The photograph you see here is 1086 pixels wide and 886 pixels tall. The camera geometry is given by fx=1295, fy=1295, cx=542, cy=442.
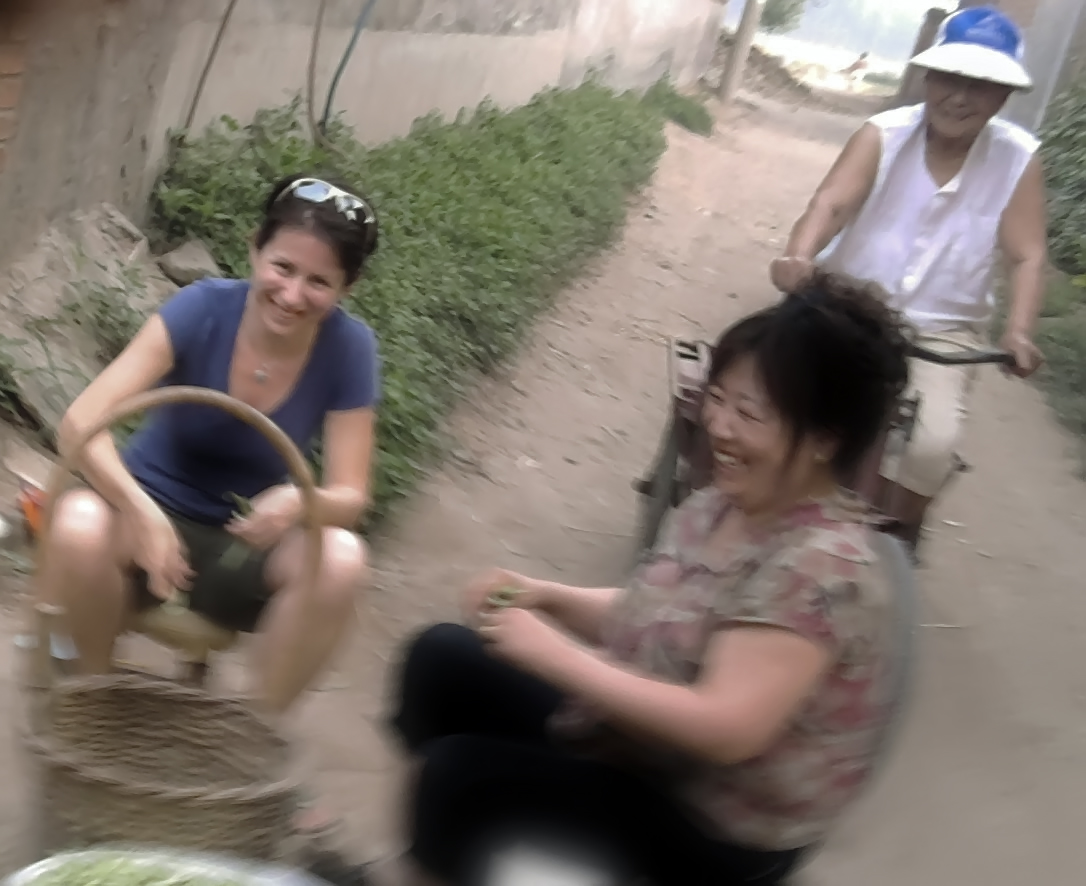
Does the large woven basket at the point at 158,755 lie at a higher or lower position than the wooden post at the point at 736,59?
higher

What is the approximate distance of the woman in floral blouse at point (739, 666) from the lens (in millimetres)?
1707

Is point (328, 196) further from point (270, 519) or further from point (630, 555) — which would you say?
point (630, 555)

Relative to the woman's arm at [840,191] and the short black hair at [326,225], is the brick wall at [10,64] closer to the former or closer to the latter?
the short black hair at [326,225]

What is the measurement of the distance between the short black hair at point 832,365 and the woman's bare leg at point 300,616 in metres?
0.96

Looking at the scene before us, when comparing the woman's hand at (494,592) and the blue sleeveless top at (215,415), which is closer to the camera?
the woman's hand at (494,592)

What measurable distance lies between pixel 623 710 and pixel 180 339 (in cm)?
129

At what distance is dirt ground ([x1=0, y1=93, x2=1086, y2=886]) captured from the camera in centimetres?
312

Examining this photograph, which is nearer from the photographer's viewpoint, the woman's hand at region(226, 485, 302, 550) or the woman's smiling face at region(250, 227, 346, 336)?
the woman's hand at region(226, 485, 302, 550)

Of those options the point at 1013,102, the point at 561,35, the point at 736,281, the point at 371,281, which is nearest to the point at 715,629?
the point at 371,281

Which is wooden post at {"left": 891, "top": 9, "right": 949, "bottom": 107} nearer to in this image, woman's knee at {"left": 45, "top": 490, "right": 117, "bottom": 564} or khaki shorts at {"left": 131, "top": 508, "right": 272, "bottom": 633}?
khaki shorts at {"left": 131, "top": 508, "right": 272, "bottom": 633}

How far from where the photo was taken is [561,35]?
10.7 meters

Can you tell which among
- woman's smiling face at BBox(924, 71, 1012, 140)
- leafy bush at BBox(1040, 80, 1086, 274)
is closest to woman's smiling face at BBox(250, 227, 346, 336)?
woman's smiling face at BBox(924, 71, 1012, 140)

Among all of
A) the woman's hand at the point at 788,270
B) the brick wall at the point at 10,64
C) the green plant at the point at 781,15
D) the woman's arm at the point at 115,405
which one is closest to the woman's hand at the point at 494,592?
the woman's arm at the point at 115,405

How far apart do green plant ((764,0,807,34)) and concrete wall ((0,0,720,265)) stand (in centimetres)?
1670
